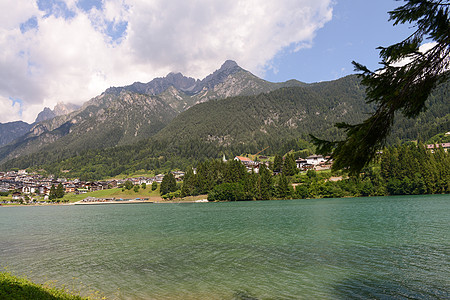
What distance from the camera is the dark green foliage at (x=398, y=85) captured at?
27.3 feet

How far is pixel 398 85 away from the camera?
8609 millimetres

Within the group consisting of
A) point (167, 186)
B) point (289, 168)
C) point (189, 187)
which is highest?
point (289, 168)

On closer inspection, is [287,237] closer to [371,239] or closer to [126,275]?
[371,239]

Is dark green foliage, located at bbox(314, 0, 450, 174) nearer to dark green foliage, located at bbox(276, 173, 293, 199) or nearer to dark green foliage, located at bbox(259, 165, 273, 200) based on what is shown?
dark green foliage, located at bbox(276, 173, 293, 199)

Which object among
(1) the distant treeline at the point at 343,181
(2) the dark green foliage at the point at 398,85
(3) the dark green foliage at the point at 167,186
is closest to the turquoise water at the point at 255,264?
(2) the dark green foliage at the point at 398,85

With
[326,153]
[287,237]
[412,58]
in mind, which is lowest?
[287,237]

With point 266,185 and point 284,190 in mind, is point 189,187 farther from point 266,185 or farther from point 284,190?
point 284,190

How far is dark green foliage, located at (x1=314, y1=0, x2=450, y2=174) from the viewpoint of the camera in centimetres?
832

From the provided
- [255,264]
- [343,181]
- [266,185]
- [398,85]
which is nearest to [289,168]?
[266,185]

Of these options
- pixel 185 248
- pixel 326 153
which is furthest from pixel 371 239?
pixel 326 153

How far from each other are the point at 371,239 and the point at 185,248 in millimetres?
22399

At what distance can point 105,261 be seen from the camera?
89.2 ft

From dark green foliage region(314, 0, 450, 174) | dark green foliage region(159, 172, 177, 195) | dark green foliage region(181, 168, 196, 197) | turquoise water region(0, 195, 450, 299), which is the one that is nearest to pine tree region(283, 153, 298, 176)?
dark green foliage region(181, 168, 196, 197)

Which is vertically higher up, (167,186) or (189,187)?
(167,186)
